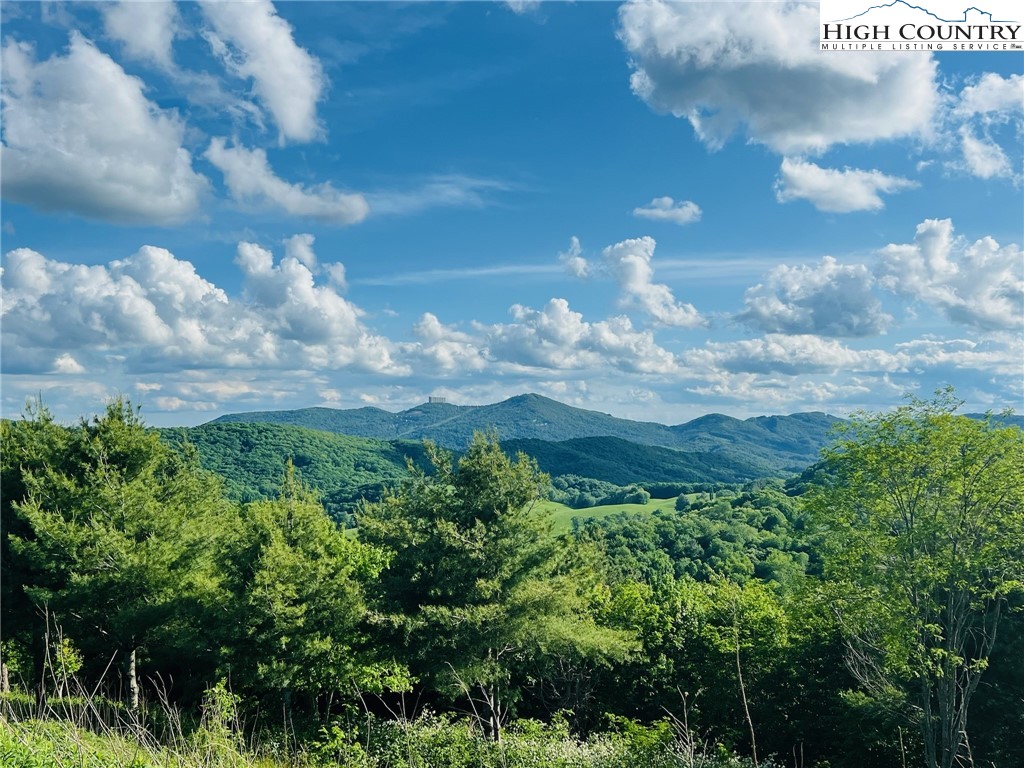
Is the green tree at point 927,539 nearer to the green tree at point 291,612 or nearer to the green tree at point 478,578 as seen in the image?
the green tree at point 478,578

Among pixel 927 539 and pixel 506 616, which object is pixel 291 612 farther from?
pixel 927 539

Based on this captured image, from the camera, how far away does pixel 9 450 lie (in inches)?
990

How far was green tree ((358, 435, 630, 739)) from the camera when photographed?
62.4 feet

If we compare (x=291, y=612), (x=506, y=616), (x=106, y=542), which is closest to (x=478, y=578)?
(x=506, y=616)

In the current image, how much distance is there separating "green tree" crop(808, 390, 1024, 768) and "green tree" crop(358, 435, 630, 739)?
275 inches

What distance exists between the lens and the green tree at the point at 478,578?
1903 cm

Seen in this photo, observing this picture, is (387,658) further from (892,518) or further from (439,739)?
(892,518)

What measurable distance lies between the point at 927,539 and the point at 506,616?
37.0 ft

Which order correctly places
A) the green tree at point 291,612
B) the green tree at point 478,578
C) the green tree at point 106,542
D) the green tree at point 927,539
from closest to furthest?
the green tree at point 927,539 < the green tree at point 291,612 < the green tree at point 478,578 < the green tree at point 106,542

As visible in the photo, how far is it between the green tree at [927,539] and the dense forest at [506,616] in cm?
7

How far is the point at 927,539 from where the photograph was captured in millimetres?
17625

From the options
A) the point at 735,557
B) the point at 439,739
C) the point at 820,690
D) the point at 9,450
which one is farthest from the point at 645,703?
the point at 735,557

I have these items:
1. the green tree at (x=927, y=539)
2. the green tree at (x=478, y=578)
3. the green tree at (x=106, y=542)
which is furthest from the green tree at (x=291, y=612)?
the green tree at (x=927, y=539)

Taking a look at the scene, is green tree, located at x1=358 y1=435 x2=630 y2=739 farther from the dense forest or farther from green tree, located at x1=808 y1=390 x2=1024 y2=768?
green tree, located at x1=808 y1=390 x2=1024 y2=768
